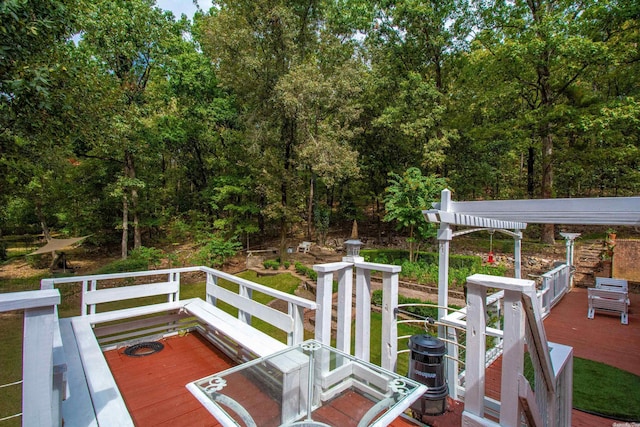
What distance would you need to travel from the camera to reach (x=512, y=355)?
1.31 m

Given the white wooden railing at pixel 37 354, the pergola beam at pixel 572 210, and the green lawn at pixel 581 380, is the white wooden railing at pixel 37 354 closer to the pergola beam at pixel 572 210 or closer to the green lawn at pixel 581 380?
the green lawn at pixel 581 380

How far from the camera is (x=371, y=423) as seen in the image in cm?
131

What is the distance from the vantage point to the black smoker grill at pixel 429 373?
2068 mm

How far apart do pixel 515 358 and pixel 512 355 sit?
1 centimetres

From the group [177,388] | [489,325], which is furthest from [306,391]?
[489,325]

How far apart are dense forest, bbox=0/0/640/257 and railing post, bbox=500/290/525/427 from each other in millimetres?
7700

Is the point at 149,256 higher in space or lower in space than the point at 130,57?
lower

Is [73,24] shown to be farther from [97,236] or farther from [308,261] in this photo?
[97,236]

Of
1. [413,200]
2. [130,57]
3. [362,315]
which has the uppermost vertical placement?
→ [130,57]

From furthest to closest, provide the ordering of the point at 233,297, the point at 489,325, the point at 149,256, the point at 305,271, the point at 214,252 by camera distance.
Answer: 1. the point at 214,252
2. the point at 305,271
3. the point at 149,256
4. the point at 489,325
5. the point at 233,297

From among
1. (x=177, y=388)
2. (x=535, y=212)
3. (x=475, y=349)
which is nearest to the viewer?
(x=475, y=349)

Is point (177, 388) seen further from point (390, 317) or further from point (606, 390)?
point (606, 390)

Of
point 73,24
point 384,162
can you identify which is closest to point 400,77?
point 384,162

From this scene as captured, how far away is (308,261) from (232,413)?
11050 mm
